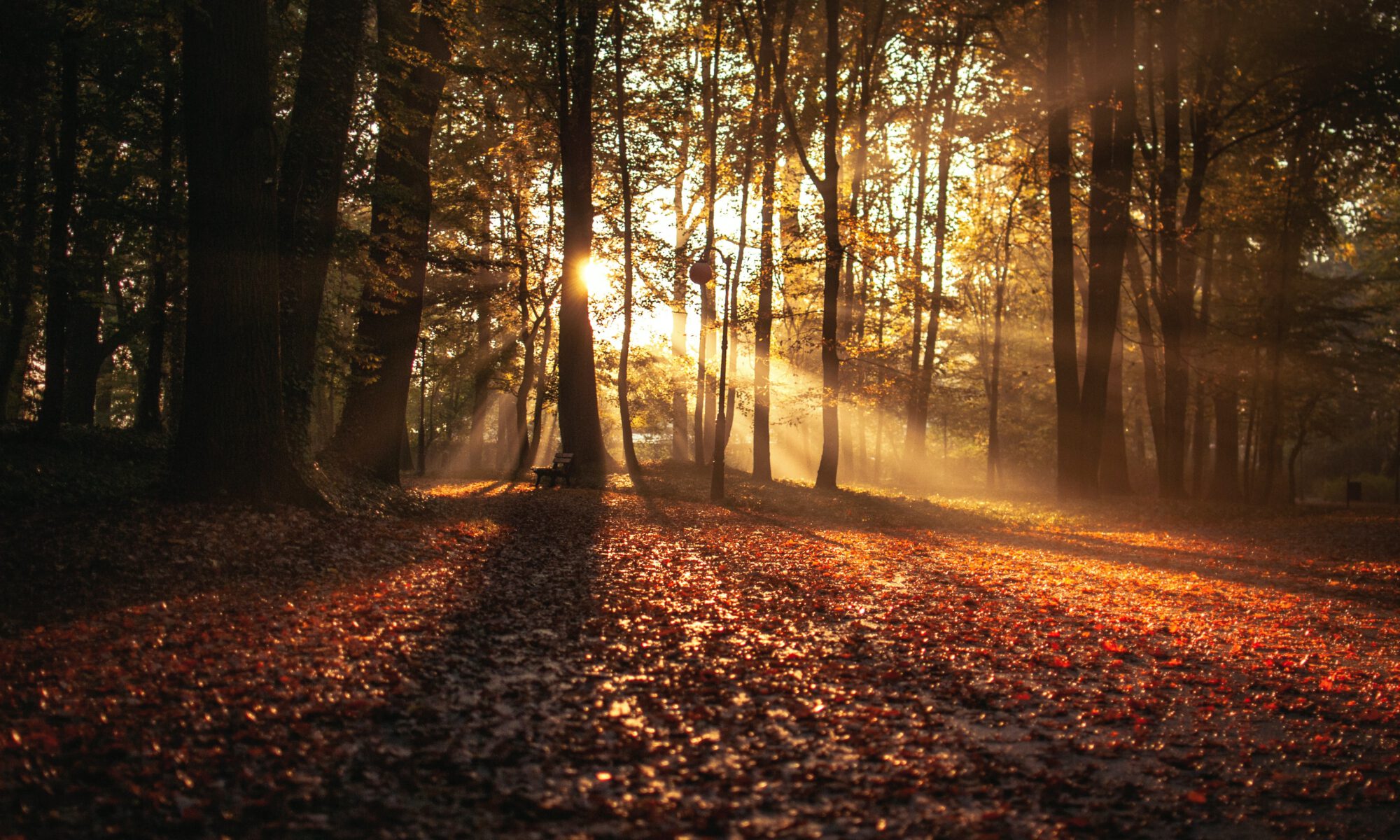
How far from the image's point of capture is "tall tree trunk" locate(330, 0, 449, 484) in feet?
45.3

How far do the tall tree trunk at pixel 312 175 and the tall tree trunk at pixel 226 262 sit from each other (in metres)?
2.38

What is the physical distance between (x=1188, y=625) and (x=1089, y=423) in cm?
1184

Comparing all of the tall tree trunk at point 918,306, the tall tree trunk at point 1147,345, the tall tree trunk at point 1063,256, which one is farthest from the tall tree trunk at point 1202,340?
the tall tree trunk at point 918,306

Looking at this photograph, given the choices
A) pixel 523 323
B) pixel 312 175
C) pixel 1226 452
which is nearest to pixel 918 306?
pixel 1226 452

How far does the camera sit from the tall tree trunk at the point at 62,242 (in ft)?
45.9

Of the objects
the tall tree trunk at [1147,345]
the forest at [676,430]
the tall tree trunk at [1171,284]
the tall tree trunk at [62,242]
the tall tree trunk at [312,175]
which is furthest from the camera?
the tall tree trunk at [1147,345]

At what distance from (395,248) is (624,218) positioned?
8580 millimetres

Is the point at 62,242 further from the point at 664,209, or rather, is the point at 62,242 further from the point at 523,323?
the point at 664,209

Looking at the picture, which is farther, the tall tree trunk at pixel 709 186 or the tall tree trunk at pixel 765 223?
the tall tree trunk at pixel 709 186

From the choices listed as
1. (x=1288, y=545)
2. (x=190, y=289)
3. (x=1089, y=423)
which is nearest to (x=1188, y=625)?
(x=1288, y=545)

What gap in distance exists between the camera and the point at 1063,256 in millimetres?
18719

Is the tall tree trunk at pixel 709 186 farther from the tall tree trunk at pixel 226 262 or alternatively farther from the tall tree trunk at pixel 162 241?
the tall tree trunk at pixel 226 262

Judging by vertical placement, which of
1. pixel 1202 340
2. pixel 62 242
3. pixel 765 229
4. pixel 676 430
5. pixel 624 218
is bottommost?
pixel 676 430

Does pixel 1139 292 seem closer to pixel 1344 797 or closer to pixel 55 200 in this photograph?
pixel 1344 797
